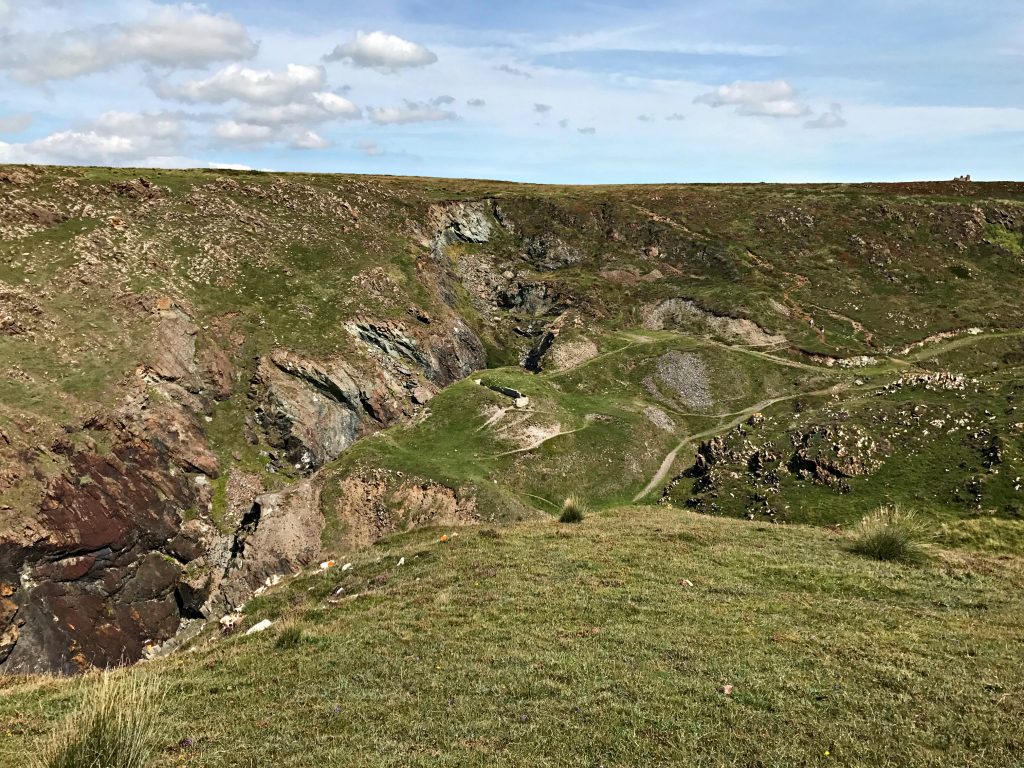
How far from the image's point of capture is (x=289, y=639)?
19812 mm

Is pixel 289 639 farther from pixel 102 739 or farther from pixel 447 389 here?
pixel 447 389

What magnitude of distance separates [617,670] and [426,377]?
2731 inches

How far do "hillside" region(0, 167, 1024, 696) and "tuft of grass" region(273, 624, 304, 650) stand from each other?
15.2 meters

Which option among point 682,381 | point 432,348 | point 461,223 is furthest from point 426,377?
point 461,223

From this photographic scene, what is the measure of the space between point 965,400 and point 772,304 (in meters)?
40.9

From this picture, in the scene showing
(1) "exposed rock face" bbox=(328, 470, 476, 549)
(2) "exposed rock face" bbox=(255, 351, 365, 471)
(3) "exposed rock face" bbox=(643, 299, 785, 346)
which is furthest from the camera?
(3) "exposed rock face" bbox=(643, 299, 785, 346)

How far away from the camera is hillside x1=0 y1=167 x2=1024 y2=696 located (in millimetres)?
50438

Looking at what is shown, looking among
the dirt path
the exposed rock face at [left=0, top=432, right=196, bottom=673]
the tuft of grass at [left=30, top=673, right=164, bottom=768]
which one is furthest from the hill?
the tuft of grass at [left=30, top=673, right=164, bottom=768]

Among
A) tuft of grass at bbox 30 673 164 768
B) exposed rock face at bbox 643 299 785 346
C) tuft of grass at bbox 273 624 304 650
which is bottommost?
tuft of grass at bbox 273 624 304 650

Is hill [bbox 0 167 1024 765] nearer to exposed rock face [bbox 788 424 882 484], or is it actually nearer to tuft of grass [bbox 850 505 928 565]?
exposed rock face [bbox 788 424 882 484]

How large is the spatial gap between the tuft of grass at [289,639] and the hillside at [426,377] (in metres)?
15.2

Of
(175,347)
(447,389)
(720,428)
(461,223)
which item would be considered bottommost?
(720,428)

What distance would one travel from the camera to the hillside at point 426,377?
5044 cm

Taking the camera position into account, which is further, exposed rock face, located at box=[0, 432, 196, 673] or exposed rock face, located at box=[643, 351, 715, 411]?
exposed rock face, located at box=[643, 351, 715, 411]
